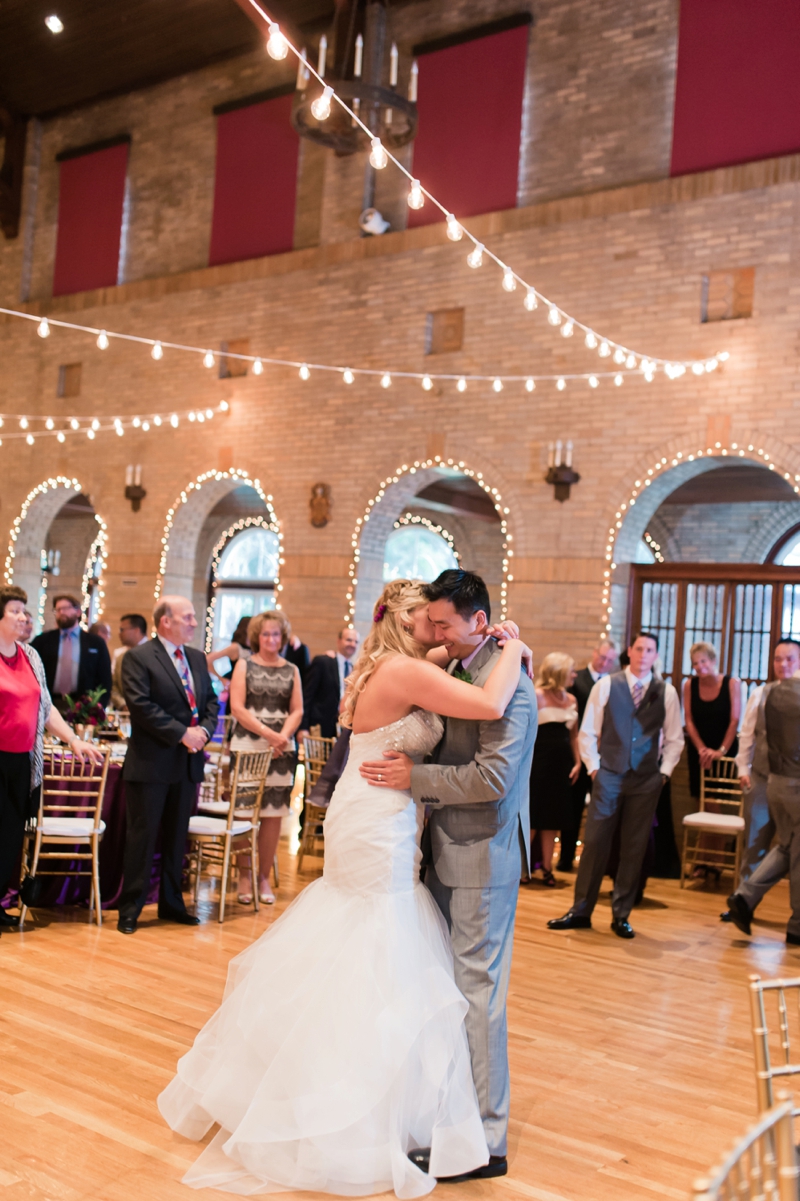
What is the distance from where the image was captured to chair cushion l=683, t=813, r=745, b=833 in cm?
703

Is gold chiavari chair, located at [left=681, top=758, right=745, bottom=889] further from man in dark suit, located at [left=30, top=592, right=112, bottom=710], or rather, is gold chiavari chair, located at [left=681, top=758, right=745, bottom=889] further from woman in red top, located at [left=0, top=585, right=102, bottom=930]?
man in dark suit, located at [left=30, top=592, right=112, bottom=710]

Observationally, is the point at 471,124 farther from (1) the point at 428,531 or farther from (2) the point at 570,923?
(2) the point at 570,923

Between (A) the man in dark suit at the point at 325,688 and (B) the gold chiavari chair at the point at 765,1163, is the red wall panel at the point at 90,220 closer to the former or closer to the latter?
(A) the man in dark suit at the point at 325,688

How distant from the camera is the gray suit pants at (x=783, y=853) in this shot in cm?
570

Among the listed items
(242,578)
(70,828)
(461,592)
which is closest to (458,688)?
(461,592)

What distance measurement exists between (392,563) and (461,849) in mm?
13125

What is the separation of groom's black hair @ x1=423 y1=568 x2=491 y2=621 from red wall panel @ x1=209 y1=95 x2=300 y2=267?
9.73 metres

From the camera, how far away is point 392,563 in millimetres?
15977

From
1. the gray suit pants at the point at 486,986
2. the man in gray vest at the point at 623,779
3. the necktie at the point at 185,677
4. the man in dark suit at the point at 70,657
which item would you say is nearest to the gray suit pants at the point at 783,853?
the man in gray vest at the point at 623,779

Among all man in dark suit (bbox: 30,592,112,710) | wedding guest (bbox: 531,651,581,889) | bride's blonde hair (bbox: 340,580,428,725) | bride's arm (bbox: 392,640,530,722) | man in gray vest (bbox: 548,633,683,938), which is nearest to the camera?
bride's arm (bbox: 392,640,530,722)

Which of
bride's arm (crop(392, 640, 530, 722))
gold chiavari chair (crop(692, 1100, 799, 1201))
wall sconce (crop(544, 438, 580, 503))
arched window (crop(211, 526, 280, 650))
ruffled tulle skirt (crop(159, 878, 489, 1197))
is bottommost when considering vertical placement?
ruffled tulle skirt (crop(159, 878, 489, 1197))

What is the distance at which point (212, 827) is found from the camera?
5609 millimetres

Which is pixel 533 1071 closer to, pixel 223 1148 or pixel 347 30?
pixel 223 1148

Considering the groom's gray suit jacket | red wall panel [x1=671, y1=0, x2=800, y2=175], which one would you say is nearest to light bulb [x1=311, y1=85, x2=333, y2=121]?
the groom's gray suit jacket
